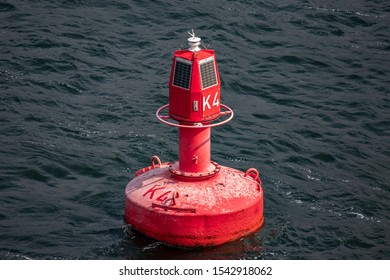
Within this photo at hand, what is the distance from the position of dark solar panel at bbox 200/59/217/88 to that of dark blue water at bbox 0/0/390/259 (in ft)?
13.3

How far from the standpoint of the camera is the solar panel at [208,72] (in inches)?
862

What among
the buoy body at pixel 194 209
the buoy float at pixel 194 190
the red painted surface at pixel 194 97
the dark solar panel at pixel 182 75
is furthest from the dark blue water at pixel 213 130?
the dark solar panel at pixel 182 75

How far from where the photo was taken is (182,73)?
22000 mm

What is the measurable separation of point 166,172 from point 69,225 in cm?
283

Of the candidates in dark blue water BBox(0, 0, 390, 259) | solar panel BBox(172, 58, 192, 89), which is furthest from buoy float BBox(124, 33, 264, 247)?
dark blue water BBox(0, 0, 390, 259)

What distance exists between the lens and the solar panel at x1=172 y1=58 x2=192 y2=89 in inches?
862

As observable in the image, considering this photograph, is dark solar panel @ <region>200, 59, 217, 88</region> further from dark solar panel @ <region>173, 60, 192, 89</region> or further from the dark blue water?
the dark blue water

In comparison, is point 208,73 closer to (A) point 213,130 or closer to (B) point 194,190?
(B) point 194,190

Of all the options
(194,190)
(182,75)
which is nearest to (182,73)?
(182,75)

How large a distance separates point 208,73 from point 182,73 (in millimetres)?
628

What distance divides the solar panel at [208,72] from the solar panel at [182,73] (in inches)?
12.3

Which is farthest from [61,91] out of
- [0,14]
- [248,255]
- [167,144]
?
[248,255]

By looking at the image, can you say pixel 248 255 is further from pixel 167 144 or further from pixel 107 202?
pixel 167 144

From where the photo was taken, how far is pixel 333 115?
1236 inches
